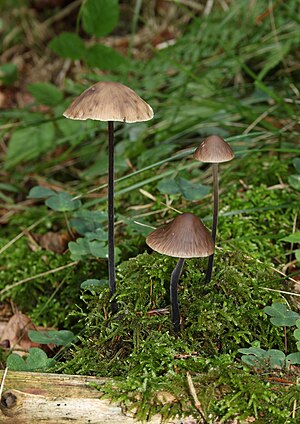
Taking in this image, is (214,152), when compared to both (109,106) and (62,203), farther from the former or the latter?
(62,203)

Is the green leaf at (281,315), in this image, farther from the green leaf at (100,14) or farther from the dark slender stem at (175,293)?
the green leaf at (100,14)

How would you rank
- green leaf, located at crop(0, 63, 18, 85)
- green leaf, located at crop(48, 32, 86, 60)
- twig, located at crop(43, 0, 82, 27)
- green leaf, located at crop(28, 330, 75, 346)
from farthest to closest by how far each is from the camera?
twig, located at crop(43, 0, 82, 27)
green leaf, located at crop(0, 63, 18, 85)
green leaf, located at crop(48, 32, 86, 60)
green leaf, located at crop(28, 330, 75, 346)

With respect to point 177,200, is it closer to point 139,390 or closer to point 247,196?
point 247,196

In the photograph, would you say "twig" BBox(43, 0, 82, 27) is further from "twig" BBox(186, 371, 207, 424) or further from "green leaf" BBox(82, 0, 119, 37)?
"twig" BBox(186, 371, 207, 424)

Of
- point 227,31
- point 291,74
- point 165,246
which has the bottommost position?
point 165,246

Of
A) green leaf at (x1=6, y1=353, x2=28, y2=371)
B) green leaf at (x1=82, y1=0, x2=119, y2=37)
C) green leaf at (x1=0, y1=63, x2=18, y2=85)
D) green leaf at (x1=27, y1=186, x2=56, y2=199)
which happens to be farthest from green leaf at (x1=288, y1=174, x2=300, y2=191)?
green leaf at (x1=0, y1=63, x2=18, y2=85)

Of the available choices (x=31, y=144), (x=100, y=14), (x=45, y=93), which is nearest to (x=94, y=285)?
(x=31, y=144)

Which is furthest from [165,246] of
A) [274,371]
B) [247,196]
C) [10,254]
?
[10,254]
